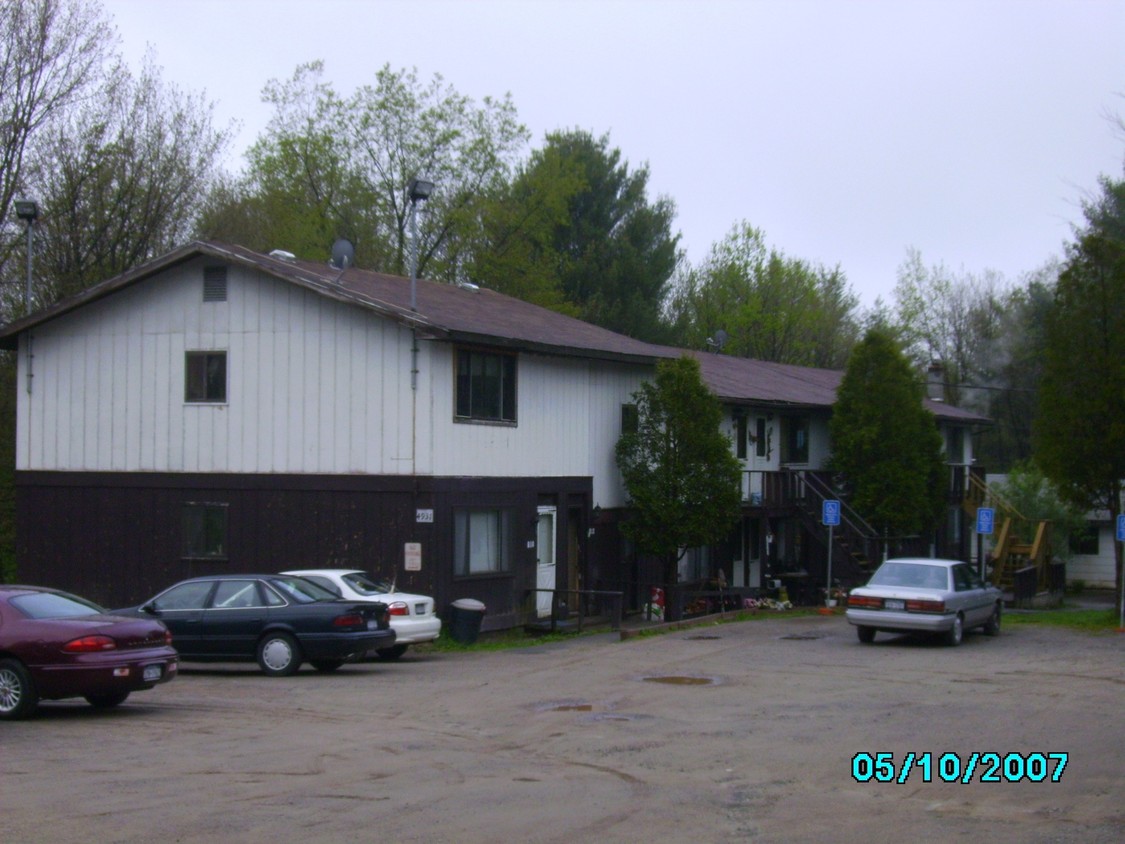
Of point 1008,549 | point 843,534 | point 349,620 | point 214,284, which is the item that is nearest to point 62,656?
point 349,620

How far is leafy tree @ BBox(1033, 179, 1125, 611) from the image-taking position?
1175 inches

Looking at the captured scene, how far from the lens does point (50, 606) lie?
610 inches

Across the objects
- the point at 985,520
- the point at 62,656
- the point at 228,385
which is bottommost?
the point at 62,656

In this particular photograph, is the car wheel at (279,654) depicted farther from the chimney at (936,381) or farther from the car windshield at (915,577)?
the chimney at (936,381)

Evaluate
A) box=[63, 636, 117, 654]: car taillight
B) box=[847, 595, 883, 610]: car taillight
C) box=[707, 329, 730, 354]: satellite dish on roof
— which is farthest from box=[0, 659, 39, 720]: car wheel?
box=[707, 329, 730, 354]: satellite dish on roof

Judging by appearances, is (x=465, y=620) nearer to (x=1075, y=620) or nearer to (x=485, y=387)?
(x=485, y=387)

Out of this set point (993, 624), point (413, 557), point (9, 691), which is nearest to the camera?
point (9, 691)

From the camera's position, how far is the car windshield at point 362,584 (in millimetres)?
21578

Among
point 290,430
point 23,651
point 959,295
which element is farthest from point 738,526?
point 959,295

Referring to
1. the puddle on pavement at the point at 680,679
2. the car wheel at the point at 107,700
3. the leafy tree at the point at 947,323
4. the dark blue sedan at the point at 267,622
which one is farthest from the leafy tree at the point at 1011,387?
the car wheel at the point at 107,700

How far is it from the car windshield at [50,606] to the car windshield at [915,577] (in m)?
14.6

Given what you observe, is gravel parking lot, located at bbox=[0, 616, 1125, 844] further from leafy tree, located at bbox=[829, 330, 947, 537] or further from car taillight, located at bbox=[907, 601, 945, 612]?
leafy tree, located at bbox=[829, 330, 947, 537]

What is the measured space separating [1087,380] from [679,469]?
368 inches

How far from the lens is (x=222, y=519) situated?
26062 mm
